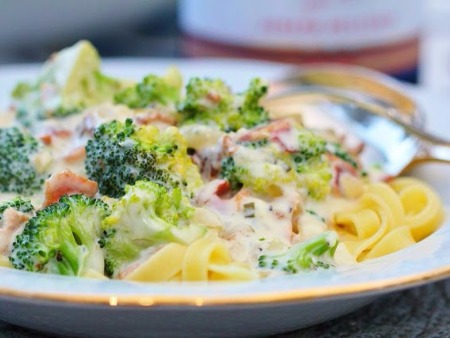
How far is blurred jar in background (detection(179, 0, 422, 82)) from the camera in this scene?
4.60 meters

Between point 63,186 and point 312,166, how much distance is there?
2.28 ft

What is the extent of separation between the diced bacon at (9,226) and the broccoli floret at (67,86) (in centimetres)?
77

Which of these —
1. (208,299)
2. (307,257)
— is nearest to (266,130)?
(307,257)

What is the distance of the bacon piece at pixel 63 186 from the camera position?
2.28 metres

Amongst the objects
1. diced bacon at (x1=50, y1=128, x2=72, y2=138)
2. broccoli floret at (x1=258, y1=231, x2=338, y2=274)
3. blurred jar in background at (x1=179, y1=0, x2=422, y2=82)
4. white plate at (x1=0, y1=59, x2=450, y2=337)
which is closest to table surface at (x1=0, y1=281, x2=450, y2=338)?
white plate at (x1=0, y1=59, x2=450, y2=337)

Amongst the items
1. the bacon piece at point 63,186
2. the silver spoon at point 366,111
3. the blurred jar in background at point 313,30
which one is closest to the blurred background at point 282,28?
the blurred jar in background at point 313,30

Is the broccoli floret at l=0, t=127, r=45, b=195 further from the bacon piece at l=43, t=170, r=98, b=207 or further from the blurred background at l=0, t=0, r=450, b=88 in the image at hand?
the blurred background at l=0, t=0, r=450, b=88

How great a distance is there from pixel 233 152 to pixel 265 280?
2.12 ft

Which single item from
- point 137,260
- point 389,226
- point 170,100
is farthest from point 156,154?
point 389,226

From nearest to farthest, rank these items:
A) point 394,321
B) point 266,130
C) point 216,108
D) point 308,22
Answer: point 394,321 → point 266,130 → point 216,108 → point 308,22

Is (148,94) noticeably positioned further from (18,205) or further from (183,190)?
(18,205)

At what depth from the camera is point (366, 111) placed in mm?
3184

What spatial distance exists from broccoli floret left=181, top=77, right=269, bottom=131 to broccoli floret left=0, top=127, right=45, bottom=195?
46cm

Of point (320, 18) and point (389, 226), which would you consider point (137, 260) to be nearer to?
point (389, 226)
